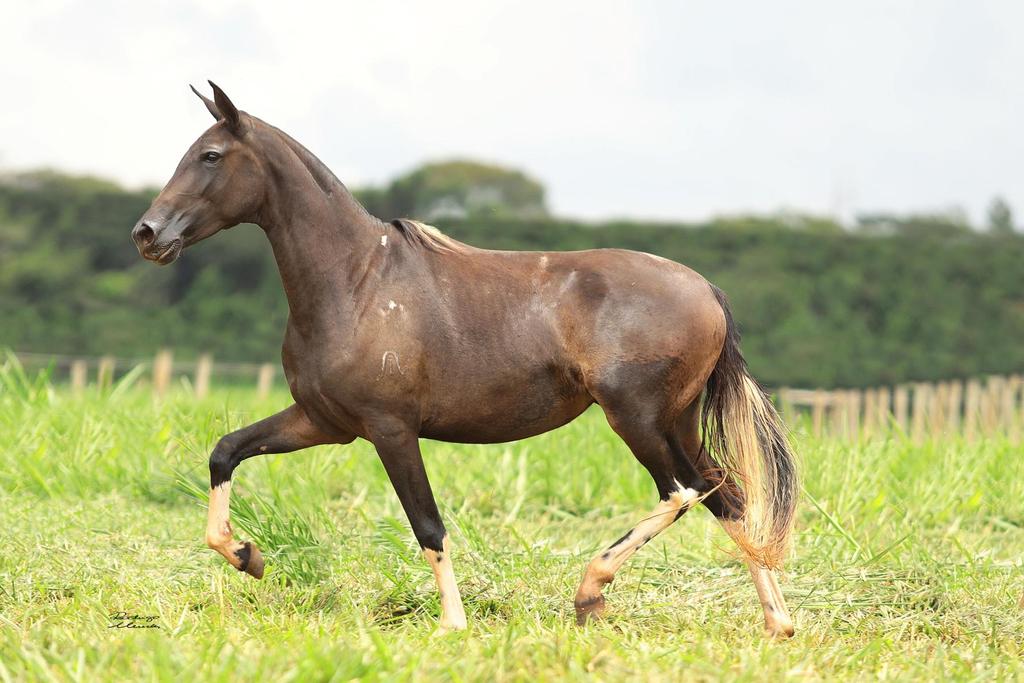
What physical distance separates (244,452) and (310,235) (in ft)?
2.75

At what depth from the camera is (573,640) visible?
3.59 m

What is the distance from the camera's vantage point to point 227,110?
3969mm

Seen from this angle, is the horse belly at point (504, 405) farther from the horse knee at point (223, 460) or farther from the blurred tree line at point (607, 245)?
the blurred tree line at point (607, 245)

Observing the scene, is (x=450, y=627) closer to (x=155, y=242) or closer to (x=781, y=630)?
(x=781, y=630)

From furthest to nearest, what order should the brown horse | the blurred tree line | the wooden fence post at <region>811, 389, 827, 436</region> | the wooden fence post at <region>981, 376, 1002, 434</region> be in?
the blurred tree line < the wooden fence post at <region>981, 376, 1002, 434</region> < the wooden fence post at <region>811, 389, 827, 436</region> < the brown horse

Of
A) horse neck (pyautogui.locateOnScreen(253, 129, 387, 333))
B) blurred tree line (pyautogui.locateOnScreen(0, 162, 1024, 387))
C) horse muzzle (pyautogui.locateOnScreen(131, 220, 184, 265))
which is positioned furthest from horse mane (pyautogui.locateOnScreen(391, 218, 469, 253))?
blurred tree line (pyautogui.locateOnScreen(0, 162, 1024, 387))

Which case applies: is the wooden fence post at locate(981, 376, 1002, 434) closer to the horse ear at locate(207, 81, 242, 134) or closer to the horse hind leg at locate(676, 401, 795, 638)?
the horse hind leg at locate(676, 401, 795, 638)

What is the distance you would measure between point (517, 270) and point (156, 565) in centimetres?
211

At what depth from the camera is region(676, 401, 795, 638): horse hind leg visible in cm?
427

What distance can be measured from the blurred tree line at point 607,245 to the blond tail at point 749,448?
15.3m

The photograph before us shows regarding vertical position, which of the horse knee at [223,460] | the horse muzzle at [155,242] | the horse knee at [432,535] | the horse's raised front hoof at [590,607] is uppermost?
the horse muzzle at [155,242]

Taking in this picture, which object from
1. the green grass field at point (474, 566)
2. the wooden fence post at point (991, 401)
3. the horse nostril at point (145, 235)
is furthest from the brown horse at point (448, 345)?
the wooden fence post at point (991, 401)

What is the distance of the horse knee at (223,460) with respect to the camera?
167 inches

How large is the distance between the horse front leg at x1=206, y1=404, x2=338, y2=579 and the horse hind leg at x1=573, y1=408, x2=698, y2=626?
1.06 metres
